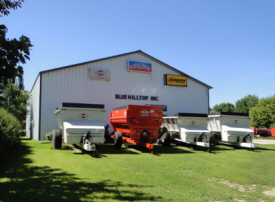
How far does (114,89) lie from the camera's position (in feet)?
66.4

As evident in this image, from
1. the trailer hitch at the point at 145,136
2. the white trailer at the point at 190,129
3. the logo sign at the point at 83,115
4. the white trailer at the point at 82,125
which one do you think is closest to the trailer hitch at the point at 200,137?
the white trailer at the point at 190,129

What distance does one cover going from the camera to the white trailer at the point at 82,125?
37.4 feet

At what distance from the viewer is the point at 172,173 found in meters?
8.27

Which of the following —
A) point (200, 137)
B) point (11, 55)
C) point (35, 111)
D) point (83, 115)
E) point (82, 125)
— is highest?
point (11, 55)

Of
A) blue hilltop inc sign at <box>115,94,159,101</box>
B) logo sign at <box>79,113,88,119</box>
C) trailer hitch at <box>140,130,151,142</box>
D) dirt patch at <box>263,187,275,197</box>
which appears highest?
blue hilltop inc sign at <box>115,94,159,101</box>

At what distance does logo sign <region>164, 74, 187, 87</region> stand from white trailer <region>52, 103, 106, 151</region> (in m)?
11.0

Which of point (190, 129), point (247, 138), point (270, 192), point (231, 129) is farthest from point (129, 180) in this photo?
point (247, 138)

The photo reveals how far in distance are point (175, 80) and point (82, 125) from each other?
13119mm

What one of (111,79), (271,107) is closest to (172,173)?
(111,79)

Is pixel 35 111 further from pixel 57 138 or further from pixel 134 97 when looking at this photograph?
pixel 57 138

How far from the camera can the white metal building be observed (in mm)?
17922

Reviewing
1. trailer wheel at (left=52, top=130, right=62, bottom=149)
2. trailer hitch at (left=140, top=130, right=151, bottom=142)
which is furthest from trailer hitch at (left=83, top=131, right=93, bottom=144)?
trailer hitch at (left=140, top=130, right=151, bottom=142)

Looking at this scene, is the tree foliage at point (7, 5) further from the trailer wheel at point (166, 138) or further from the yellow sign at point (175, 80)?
the yellow sign at point (175, 80)

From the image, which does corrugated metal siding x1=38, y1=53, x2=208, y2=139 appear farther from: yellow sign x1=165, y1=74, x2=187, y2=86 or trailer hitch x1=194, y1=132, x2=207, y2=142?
trailer hitch x1=194, y1=132, x2=207, y2=142
